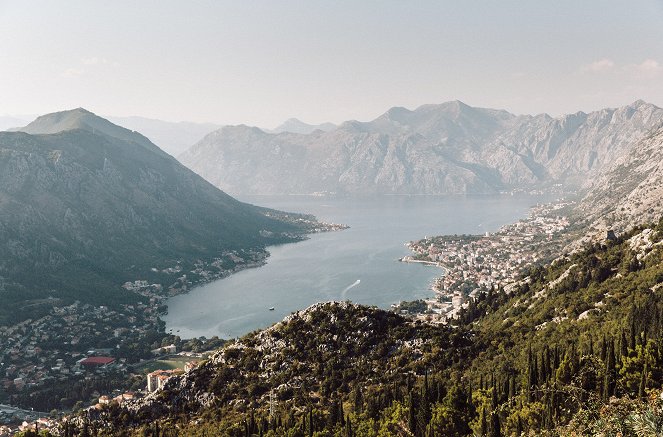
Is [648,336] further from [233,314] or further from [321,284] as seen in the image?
[321,284]

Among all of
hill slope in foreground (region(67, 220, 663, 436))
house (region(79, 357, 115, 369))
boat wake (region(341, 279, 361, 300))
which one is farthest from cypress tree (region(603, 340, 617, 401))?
boat wake (region(341, 279, 361, 300))

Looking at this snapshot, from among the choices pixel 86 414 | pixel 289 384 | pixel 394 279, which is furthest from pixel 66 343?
pixel 394 279

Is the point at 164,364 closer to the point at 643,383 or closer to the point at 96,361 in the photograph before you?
the point at 96,361

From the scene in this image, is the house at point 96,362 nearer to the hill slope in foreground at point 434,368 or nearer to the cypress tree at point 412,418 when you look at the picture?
the hill slope in foreground at point 434,368

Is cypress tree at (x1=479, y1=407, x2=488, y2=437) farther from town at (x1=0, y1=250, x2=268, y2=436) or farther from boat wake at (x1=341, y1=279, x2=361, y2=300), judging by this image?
boat wake at (x1=341, y1=279, x2=361, y2=300)

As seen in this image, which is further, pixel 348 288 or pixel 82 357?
pixel 348 288

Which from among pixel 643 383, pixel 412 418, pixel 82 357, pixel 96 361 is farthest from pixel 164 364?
pixel 643 383
